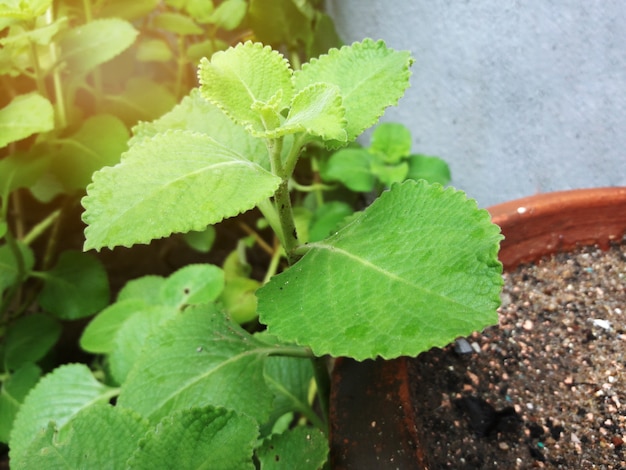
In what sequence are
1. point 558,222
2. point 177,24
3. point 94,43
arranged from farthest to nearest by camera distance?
point 177,24 → point 94,43 → point 558,222

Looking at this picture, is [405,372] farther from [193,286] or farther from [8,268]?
[8,268]

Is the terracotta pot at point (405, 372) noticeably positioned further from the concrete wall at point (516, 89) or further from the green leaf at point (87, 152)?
the green leaf at point (87, 152)

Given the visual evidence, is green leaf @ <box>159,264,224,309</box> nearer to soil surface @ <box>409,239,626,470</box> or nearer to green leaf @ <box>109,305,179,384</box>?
green leaf @ <box>109,305,179,384</box>

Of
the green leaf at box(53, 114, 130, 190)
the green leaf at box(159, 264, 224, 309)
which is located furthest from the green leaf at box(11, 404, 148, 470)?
the green leaf at box(53, 114, 130, 190)

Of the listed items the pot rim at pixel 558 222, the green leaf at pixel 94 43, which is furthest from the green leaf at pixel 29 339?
the pot rim at pixel 558 222

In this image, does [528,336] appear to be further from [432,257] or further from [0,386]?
[0,386]

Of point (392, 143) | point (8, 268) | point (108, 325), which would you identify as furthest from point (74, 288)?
point (392, 143)
